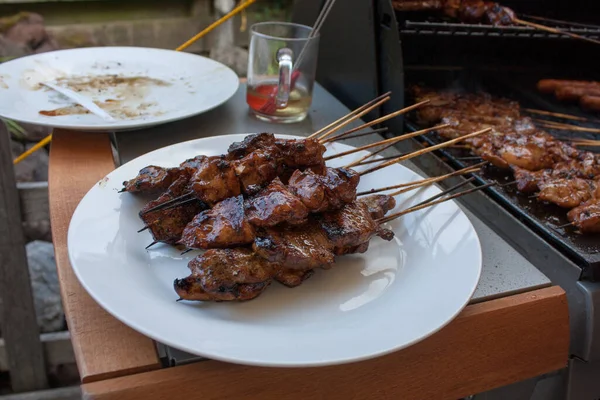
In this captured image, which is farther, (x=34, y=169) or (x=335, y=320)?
(x=34, y=169)

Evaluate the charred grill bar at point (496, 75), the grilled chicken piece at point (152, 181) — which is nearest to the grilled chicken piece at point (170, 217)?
the grilled chicken piece at point (152, 181)

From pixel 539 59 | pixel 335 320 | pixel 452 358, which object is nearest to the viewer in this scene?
pixel 335 320

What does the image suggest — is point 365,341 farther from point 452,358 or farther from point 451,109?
point 451,109

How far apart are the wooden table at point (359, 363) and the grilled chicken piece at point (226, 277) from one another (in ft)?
0.43

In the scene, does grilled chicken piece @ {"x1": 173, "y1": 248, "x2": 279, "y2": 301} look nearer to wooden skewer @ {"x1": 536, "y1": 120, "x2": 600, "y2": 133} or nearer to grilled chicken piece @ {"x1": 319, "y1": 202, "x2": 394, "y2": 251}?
grilled chicken piece @ {"x1": 319, "y1": 202, "x2": 394, "y2": 251}

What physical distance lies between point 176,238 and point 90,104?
86 centimetres

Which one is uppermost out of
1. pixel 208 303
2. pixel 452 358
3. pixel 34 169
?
pixel 208 303

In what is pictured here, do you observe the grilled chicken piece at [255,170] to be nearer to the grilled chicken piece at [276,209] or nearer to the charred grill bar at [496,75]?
the grilled chicken piece at [276,209]

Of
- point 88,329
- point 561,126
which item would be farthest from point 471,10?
point 88,329

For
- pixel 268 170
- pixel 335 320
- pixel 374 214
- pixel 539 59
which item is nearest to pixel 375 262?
pixel 374 214

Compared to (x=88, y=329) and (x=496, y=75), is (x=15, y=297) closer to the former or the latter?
(x=88, y=329)

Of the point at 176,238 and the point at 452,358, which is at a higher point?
the point at 176,238

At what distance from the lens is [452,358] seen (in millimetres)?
1201

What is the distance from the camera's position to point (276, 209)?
3.70 ft
